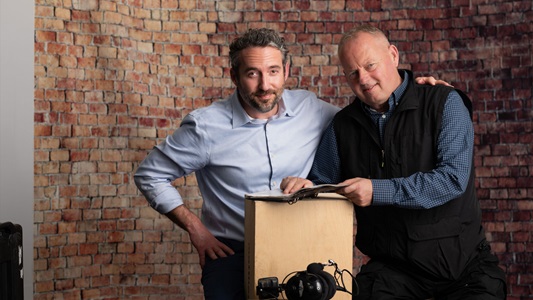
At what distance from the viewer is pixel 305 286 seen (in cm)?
217

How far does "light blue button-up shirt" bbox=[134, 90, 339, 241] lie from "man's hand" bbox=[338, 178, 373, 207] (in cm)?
51

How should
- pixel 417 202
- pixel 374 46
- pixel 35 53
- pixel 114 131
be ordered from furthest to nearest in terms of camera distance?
pixel 114 131, pixel 35 53, pixel 374 46, pixel 417 202

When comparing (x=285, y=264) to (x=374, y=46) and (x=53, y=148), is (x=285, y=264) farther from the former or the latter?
(x=53, y=148)

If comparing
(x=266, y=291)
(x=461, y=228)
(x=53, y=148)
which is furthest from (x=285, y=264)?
(x=53, y=148)

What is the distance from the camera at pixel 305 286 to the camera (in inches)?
85.0

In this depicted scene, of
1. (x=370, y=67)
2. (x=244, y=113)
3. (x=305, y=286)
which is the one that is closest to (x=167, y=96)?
(x=244, y=113)

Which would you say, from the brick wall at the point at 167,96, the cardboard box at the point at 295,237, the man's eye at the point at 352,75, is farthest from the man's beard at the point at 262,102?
the brick wall at the point at 167,96

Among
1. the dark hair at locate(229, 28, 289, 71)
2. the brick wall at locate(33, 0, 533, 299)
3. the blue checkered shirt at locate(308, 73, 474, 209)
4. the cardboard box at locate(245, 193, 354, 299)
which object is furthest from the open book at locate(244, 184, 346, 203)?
the brick wall at locate(33, 0, 533, 299)

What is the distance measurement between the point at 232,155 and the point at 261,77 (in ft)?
1.10

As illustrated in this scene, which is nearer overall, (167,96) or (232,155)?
(232,155)

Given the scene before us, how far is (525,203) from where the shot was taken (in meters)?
4.82

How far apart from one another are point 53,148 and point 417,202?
271 cm

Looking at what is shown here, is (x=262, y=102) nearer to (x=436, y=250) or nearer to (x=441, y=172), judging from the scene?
(x=441, y=172)

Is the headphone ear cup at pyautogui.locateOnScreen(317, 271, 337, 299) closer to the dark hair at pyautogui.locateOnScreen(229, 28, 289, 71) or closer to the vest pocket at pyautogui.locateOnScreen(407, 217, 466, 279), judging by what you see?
the vest pocket at pyautogui.locateOnScreen(407, 217, 466, 279)
